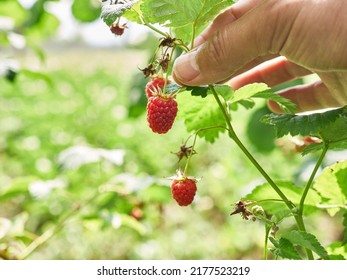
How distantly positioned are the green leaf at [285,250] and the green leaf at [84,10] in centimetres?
113

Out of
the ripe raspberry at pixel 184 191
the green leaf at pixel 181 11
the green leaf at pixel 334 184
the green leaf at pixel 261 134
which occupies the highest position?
the green leaf at pixel 261 134

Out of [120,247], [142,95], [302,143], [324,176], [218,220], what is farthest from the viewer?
[218,220]

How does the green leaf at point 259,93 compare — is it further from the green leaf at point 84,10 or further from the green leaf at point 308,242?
the green leaf at point 84,10

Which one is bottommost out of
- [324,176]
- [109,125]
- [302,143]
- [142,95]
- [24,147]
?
[324,176]

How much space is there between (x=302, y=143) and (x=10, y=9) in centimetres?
130

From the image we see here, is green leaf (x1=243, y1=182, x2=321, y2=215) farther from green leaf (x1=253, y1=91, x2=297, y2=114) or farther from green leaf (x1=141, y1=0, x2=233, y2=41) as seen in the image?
green leaf (x1=141, y1=0, x2=233, y2=41)

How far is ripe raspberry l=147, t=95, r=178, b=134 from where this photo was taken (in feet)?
2.43

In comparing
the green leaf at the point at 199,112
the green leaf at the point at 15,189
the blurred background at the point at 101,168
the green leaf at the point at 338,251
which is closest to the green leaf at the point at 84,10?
the blurred background at the point at 101,168

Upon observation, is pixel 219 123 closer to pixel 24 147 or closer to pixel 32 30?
pixel 32 30

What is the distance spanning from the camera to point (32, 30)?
204cm

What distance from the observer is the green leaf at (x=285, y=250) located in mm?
691

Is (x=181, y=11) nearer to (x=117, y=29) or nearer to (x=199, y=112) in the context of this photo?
(x=117, y=29)

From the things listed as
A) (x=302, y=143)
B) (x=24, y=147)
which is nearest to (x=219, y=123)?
(x=302, y=143)

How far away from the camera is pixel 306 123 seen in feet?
2.45
